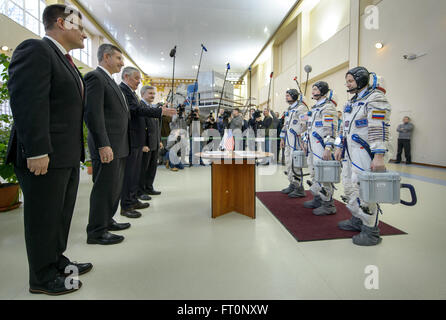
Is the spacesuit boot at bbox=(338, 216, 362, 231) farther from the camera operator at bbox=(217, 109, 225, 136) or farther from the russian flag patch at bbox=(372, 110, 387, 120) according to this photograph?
the camera operator at bbox=(217, 109, 225, 136)

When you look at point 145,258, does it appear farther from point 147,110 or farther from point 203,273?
point 147,110

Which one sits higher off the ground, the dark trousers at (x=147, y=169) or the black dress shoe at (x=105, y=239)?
the dark trousers at (x=147, y=169)

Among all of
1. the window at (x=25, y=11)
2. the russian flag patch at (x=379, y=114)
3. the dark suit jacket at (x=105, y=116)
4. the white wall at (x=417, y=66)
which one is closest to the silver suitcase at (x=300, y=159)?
the russian flag patch at (x=379, y=114)

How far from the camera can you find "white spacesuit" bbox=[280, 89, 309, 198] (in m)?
3.64

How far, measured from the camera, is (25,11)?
315 inches

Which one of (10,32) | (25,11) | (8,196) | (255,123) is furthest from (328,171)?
(25,11)

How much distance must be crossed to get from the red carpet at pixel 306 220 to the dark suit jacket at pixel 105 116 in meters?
1.83

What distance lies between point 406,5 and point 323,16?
4234 mm

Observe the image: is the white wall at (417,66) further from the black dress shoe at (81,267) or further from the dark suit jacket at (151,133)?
the black dress shoe at (81,267)

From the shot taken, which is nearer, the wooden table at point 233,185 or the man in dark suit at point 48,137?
the man in dark suit at point 48,137

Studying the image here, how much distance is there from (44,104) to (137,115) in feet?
5.59

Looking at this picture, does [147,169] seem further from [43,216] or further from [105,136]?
[43,216]

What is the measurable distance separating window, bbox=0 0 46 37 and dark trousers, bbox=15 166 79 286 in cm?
875

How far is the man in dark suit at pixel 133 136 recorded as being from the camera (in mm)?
2799
